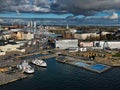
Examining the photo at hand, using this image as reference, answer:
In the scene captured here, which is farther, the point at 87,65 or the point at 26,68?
the point at 87,65

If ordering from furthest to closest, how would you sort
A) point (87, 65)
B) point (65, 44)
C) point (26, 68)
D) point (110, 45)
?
point (65, 44), point (110, 45), point (87, 65), point (26, 68)

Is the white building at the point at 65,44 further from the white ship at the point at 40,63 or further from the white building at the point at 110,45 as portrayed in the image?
the white ship at the point at 40,63

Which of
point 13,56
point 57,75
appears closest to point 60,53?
point 13,56

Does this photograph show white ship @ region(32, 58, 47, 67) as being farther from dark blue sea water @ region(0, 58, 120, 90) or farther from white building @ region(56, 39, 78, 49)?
white building @ region(56, 39, 78, 49)

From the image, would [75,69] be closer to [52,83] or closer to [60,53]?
[52,83]

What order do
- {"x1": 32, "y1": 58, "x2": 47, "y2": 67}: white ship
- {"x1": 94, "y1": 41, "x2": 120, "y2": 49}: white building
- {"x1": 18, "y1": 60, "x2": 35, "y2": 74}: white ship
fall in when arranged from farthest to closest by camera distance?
{"x1": 94, "y1": 41, "x2": 120, "y2": 49}: white building
{"x1": 32, "y1": 58, "x2": 47, "y2": 67}: white ship
{"x1": 18, "y1": 60, "x2": 35, "y2": 74}: white ship

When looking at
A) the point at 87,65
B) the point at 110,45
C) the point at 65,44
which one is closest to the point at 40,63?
the point at 87,65

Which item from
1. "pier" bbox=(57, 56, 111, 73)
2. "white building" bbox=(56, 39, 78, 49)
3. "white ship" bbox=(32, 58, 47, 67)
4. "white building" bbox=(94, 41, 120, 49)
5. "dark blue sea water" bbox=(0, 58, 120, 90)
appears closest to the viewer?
"dark blue sea water" bbox=(0, 58, 120, 90)

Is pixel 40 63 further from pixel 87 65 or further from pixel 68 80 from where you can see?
pixel 68 80

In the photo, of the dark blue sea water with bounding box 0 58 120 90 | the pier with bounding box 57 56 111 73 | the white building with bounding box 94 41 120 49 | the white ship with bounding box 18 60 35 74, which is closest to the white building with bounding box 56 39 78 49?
the white building with bounding box 94 41 120 49
